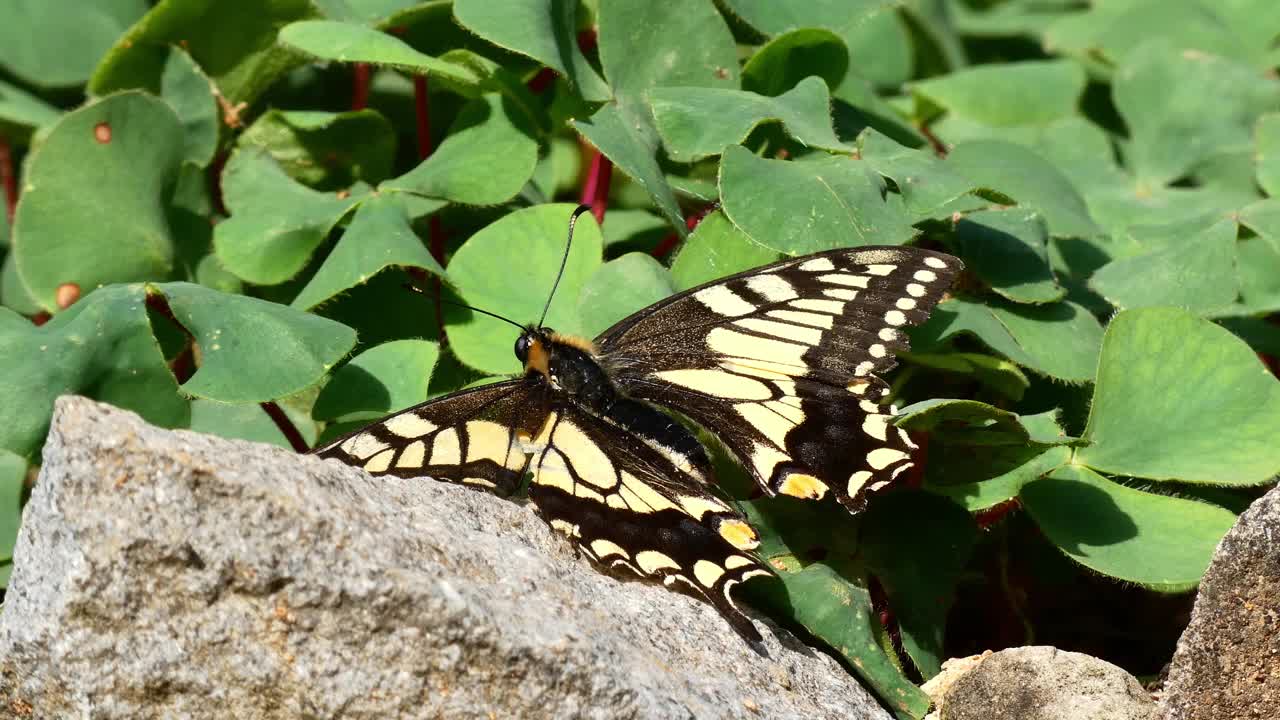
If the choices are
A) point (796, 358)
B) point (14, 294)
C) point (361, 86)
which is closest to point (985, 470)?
point (796, 358)

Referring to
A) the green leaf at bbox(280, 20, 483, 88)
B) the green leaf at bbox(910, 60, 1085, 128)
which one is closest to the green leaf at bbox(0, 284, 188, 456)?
the green leaf at bbox(280, 20, 483, 88)

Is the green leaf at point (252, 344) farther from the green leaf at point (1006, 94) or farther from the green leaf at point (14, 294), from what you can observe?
the green leaf at point (1006, 94)

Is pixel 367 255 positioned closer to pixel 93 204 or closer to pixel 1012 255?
pixel 93 204

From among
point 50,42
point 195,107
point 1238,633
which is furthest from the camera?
point 50,42

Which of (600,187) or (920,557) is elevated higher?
(600,187)

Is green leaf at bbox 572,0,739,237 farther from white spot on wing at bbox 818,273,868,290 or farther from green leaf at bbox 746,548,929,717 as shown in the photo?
green leaf at bbox 746,548,929,717

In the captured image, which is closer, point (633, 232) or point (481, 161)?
point (481, 161)

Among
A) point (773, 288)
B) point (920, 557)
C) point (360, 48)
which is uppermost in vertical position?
point (360, 48)
